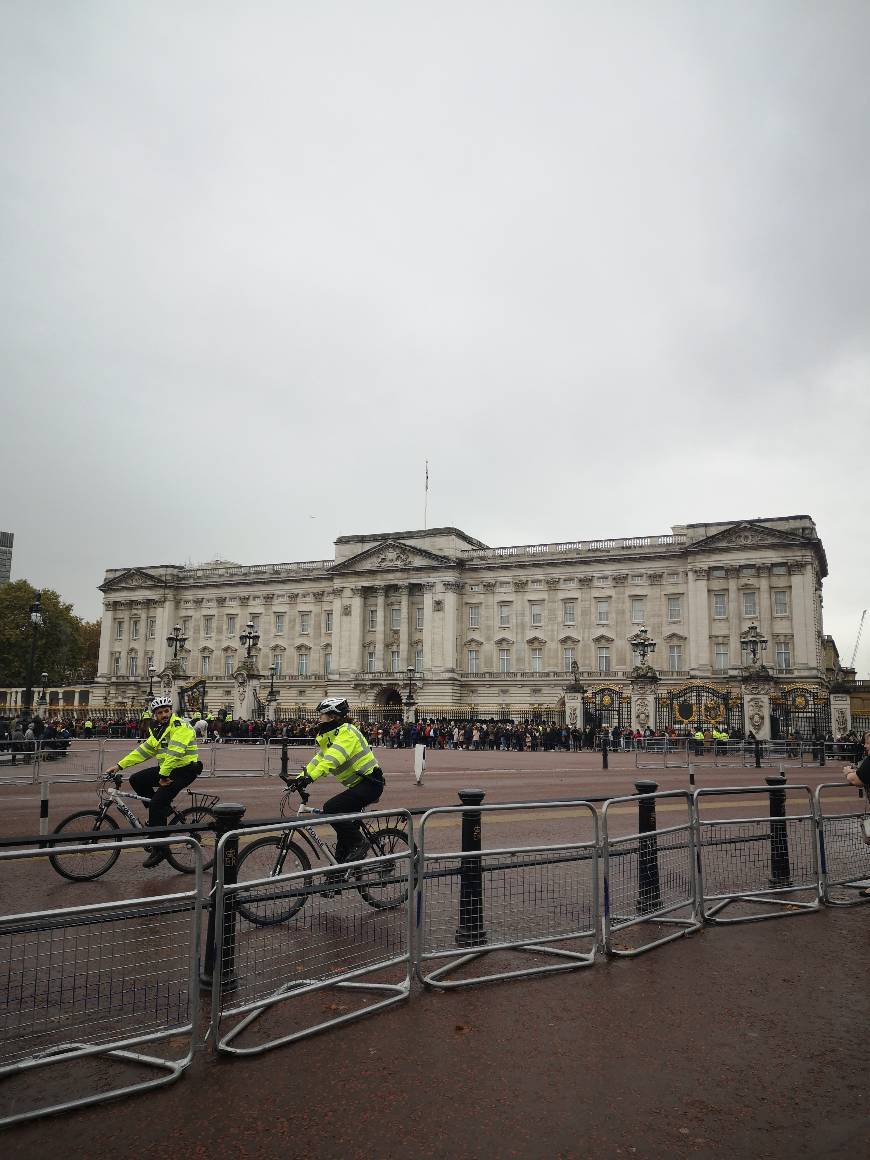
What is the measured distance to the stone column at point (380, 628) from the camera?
75.7m

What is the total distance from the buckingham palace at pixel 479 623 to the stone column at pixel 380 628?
112mm

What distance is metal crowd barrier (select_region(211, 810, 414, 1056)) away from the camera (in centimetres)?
512

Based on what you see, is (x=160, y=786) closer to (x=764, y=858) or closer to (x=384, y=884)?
(x=384, y=884)

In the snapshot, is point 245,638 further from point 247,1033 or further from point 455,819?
point 247,1033

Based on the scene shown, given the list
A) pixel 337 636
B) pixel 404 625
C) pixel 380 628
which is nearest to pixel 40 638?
pixel 337 636

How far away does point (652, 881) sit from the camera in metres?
7.73

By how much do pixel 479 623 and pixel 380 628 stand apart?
29.6 feet

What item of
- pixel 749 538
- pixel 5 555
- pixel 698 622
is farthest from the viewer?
pixel 5 555

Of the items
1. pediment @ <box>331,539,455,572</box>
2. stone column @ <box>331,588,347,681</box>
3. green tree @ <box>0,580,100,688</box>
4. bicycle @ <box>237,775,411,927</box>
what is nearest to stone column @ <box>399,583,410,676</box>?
pediment @ <box>331,539,455,572</box>

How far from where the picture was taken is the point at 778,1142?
3.90 metres

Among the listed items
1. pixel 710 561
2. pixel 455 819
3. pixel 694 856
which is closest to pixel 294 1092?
pixel 694 856

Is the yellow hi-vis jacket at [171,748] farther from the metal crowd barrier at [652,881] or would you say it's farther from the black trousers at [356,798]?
the metal crowd barrier at [652,881]

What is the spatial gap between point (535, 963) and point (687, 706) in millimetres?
40876

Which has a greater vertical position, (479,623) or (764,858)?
(479,623)
